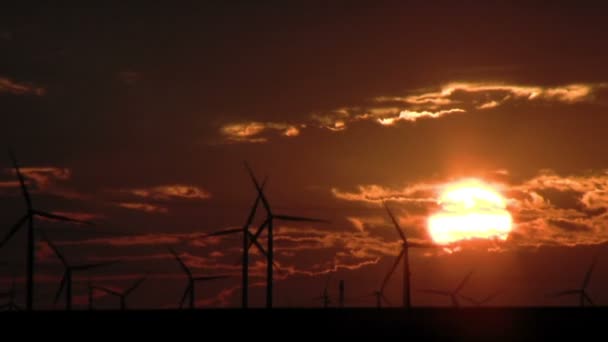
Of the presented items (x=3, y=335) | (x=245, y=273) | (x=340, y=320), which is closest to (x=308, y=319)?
(x=340, y=320)

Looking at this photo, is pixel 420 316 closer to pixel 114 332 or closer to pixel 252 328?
pixel 252 328

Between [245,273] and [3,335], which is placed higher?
[245,273]

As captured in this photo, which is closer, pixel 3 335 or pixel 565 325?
pixel 3 335

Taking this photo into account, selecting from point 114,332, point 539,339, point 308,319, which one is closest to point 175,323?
point 114,332

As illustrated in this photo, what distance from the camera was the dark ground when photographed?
8769cm

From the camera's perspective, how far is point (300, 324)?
9300 cm

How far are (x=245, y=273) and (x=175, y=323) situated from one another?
3910cm

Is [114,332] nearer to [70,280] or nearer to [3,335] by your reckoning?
[3,335]

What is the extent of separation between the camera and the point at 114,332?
86625 mm

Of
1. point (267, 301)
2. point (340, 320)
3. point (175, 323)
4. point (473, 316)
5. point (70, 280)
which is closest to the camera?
point (175, 323)

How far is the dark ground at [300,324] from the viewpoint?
87.7m

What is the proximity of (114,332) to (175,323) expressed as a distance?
5451 mm

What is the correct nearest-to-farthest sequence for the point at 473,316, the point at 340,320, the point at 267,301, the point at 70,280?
the point at 340,320 → the point at 473,316 → the point at 267,301 → the point at 70,280

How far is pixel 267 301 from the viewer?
12150cm
